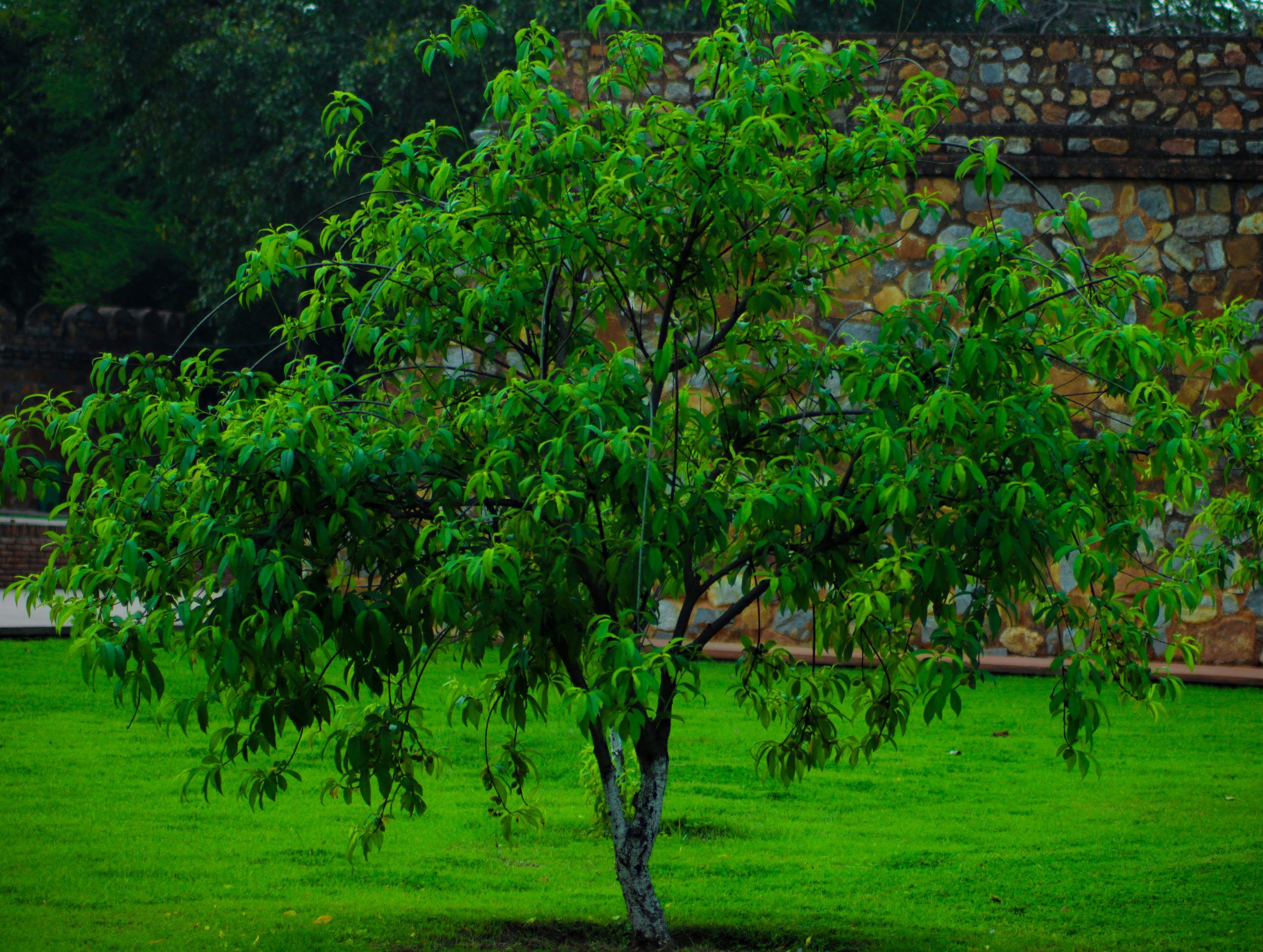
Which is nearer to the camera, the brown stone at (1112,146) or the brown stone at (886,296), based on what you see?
the brown stone at (1112,146)

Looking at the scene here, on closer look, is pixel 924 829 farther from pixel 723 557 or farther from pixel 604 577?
pixel 604 577

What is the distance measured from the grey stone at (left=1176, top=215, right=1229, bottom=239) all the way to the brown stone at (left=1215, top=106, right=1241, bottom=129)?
589 mm

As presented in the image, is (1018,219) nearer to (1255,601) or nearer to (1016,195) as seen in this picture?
(1016,195)

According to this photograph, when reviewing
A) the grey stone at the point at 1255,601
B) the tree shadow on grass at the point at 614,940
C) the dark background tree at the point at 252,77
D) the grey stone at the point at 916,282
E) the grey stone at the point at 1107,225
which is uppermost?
the dark background tree at the point at 252,77

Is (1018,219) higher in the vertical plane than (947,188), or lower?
lower

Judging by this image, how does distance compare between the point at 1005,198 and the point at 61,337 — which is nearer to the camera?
the point at 1005,198

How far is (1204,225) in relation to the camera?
9.92m

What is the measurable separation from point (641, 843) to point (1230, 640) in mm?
6902

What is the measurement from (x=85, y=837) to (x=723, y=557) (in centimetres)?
314

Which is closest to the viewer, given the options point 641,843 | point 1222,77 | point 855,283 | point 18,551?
point 641,843

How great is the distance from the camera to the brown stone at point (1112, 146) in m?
9.88

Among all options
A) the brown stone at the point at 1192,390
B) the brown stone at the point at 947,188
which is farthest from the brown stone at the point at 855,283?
the brown stone at the point at 1192,390

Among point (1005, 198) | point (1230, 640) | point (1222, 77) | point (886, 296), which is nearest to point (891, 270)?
point (886, 296)

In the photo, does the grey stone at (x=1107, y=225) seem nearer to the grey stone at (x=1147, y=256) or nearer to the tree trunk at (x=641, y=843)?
the grey stone at (x=1147, y=256)
